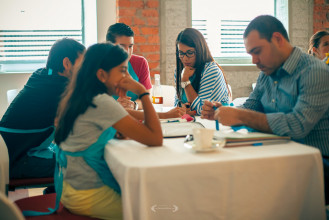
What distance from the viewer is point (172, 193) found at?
116 centimetres

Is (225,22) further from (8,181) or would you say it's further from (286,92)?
(8,181)

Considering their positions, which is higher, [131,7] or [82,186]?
[131,7]

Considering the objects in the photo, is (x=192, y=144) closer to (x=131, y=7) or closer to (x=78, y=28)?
(x=131, y=7)

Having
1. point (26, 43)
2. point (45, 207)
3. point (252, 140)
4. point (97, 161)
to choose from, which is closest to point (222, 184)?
point (252, 140)

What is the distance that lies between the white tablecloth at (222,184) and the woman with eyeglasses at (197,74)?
1.20 meters

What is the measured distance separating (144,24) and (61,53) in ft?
6.77

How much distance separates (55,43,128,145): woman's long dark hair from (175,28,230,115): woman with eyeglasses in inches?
38.2

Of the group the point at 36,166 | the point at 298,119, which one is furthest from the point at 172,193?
the point at 36,166

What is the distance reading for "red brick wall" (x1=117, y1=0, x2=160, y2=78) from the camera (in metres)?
3.97

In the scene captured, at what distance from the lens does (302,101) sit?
1.47 meters

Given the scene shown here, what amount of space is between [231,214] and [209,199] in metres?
0.10

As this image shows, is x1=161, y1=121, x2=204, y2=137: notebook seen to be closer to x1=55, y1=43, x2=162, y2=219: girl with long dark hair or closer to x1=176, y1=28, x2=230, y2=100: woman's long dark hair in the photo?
x1=55, y1=43, x2=162, y2=219: girl with long dark hair

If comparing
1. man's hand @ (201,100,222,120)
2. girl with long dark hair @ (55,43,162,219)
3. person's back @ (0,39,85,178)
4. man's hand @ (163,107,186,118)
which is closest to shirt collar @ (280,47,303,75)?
man's hand @ (201,100,222,120)

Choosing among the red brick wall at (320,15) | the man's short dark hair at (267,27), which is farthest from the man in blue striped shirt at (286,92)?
the red brick wall at (320,15)
